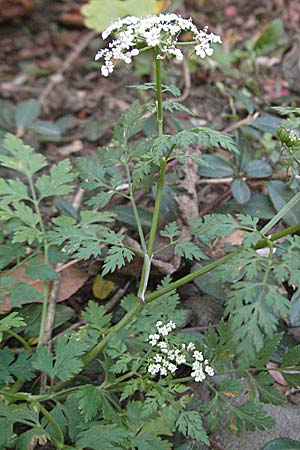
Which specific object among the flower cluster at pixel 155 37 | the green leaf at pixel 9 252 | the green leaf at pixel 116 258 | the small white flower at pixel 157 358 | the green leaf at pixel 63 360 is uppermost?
the flower cluster at pixel 155 37

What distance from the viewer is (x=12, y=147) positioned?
1793mm

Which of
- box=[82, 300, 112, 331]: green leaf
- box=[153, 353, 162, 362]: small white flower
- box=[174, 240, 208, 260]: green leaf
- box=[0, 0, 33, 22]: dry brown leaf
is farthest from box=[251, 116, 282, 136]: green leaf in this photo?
box=[0, 0, 33, 22]: dry brown leaf

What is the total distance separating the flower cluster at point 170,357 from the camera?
4.14ft

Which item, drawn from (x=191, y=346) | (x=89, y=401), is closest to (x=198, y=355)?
(x=191, y=346)

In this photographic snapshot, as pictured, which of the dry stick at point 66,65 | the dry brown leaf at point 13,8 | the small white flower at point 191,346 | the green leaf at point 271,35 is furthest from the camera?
the dry brown leaf at point 13,8

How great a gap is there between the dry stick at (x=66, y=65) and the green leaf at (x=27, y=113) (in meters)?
0.30

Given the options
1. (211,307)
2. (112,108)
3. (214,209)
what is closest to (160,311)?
(211,307)

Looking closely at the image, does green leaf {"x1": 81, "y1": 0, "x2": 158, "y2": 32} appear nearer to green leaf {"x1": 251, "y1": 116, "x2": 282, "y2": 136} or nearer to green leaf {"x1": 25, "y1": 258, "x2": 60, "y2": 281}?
green leaf {"x1": 251, "y1": 116, "x2": 282, "y2": 136}

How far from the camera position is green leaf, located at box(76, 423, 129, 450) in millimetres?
1256

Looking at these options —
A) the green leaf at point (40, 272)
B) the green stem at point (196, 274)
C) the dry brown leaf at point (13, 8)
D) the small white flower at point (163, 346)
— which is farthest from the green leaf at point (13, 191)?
the dry brown leaf at point (13, 8)

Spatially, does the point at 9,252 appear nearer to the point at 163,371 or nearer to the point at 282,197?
the point at 163,371

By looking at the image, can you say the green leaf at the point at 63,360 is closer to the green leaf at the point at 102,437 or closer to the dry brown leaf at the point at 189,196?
the green leaf at the point at 102,437

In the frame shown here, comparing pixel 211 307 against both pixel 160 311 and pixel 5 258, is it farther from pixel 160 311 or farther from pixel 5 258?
pixel 5 258

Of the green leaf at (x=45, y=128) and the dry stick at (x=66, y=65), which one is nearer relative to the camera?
the green leaf at (x=45, y=128)
